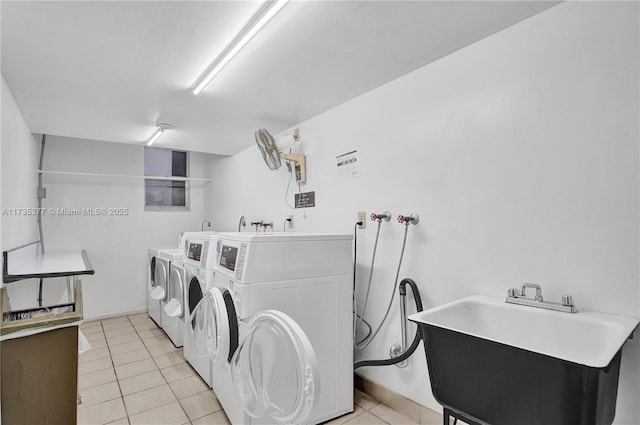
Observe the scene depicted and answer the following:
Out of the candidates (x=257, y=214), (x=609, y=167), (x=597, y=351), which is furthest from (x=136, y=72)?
(x=597, y=351)

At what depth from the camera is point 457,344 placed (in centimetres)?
133

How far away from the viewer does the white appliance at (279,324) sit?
1.61 m

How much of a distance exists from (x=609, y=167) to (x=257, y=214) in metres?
3.29

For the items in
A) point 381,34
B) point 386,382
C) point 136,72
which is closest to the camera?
point 381,34

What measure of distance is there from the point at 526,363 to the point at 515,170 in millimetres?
976

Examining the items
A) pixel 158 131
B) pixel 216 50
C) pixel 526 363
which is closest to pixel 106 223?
pixel 158 131

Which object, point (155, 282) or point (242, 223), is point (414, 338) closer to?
point (242, 223)

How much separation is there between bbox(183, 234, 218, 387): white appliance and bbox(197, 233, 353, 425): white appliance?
0.48ft

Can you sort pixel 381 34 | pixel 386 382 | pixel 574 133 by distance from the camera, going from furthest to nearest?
pixel 386 382 → pixel 381 34 → pixel 574 133

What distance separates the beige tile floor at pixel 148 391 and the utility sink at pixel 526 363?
100 centimetres

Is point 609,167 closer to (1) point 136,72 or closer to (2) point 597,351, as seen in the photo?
(2) point 597,351

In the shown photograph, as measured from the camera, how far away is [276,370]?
1.68 metres

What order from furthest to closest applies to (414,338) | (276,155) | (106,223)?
1. (106,223)
2. (276,155)
3. (414,338)

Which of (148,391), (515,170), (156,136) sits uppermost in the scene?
(156,136)
